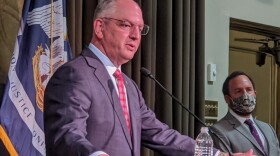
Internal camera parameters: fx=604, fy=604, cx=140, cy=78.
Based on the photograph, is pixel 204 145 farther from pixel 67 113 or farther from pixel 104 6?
pixel 104 6

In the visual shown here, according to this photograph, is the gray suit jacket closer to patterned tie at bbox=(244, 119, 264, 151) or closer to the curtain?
patterned tie at bbox=(244, 119, 264, 151)

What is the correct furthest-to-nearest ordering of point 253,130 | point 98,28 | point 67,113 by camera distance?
point 253,130 < point 98,28 < point 67,113

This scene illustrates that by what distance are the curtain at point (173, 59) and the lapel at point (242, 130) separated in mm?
689

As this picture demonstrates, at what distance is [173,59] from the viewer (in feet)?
13.6

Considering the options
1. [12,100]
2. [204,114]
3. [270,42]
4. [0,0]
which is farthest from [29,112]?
[270,42]

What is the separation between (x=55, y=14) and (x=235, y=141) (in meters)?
1.17

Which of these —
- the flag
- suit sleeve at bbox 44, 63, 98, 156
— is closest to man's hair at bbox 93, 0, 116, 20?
suit sleeve at bbox 44, 63, 98, 156

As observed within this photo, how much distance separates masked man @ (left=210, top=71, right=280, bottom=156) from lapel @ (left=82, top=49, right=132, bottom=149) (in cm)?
108

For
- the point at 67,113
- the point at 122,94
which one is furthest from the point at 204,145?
the point at 67,113

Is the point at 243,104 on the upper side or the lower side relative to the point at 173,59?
lower

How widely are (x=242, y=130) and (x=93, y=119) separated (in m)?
1.42

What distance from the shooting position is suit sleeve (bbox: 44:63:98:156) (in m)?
1.89

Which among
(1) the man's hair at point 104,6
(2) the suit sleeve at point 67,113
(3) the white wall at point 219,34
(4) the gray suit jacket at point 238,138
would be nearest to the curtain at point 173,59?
(3) the white wall at point 219,34

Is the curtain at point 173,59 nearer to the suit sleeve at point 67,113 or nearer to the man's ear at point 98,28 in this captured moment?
the man's ear at point 98,28
